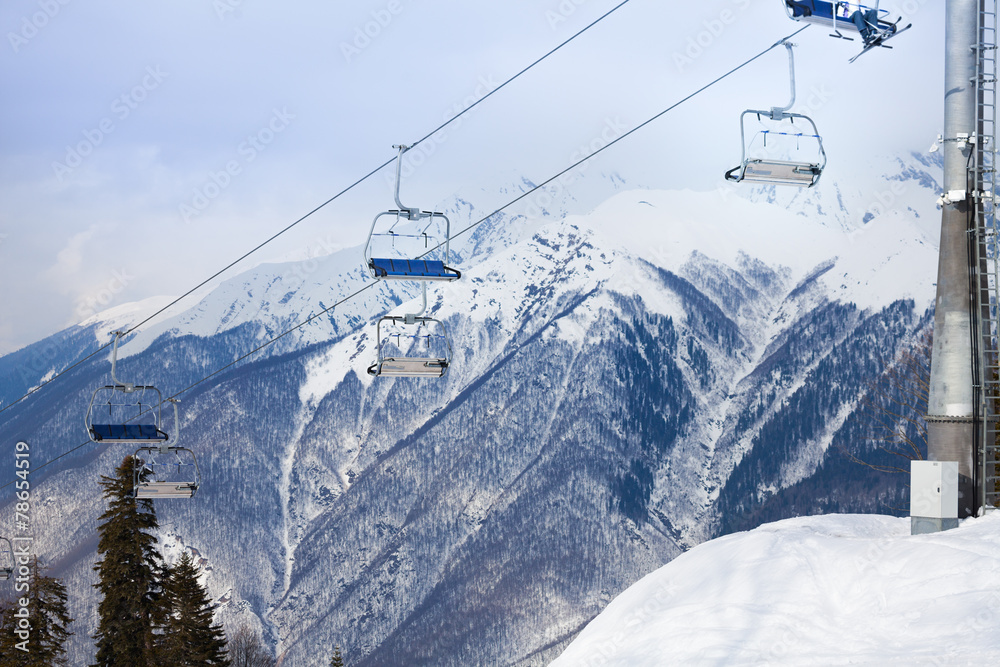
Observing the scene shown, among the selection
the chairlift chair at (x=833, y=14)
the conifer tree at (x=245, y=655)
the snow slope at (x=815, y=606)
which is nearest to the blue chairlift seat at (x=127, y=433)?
the snow slope at (x=815, y=606)

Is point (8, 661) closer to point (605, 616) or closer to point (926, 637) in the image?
point (605, 616)

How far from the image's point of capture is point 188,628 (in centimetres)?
3744

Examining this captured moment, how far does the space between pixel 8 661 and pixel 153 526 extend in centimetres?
611

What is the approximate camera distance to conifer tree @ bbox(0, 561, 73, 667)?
3044 cm

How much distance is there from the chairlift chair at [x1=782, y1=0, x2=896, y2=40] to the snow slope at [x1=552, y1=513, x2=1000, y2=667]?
21.9 ft

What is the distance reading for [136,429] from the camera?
16.6 metres

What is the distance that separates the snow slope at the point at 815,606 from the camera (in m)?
10.6

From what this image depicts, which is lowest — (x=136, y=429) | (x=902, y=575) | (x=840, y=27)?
(x=902, y=575)

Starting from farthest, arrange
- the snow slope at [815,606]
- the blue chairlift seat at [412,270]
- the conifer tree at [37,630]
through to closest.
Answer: the conifer tree at [37,630], the blue chairlift seat at [412,270], the snow slope at [815,606]

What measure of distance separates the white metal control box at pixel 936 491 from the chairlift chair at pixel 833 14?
6866mm

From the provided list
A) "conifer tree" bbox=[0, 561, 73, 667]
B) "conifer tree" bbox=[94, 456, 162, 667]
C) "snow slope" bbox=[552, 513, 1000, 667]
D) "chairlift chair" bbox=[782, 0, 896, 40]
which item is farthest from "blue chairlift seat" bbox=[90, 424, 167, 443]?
"conifer tree" bbox=[94, 456, 162, 667]

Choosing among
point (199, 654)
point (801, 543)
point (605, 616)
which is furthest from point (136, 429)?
point (199, 654)

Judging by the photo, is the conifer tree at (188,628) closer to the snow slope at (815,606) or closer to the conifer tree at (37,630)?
the conifer tree at (37,630)

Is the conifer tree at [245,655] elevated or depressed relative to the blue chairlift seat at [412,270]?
depressed
